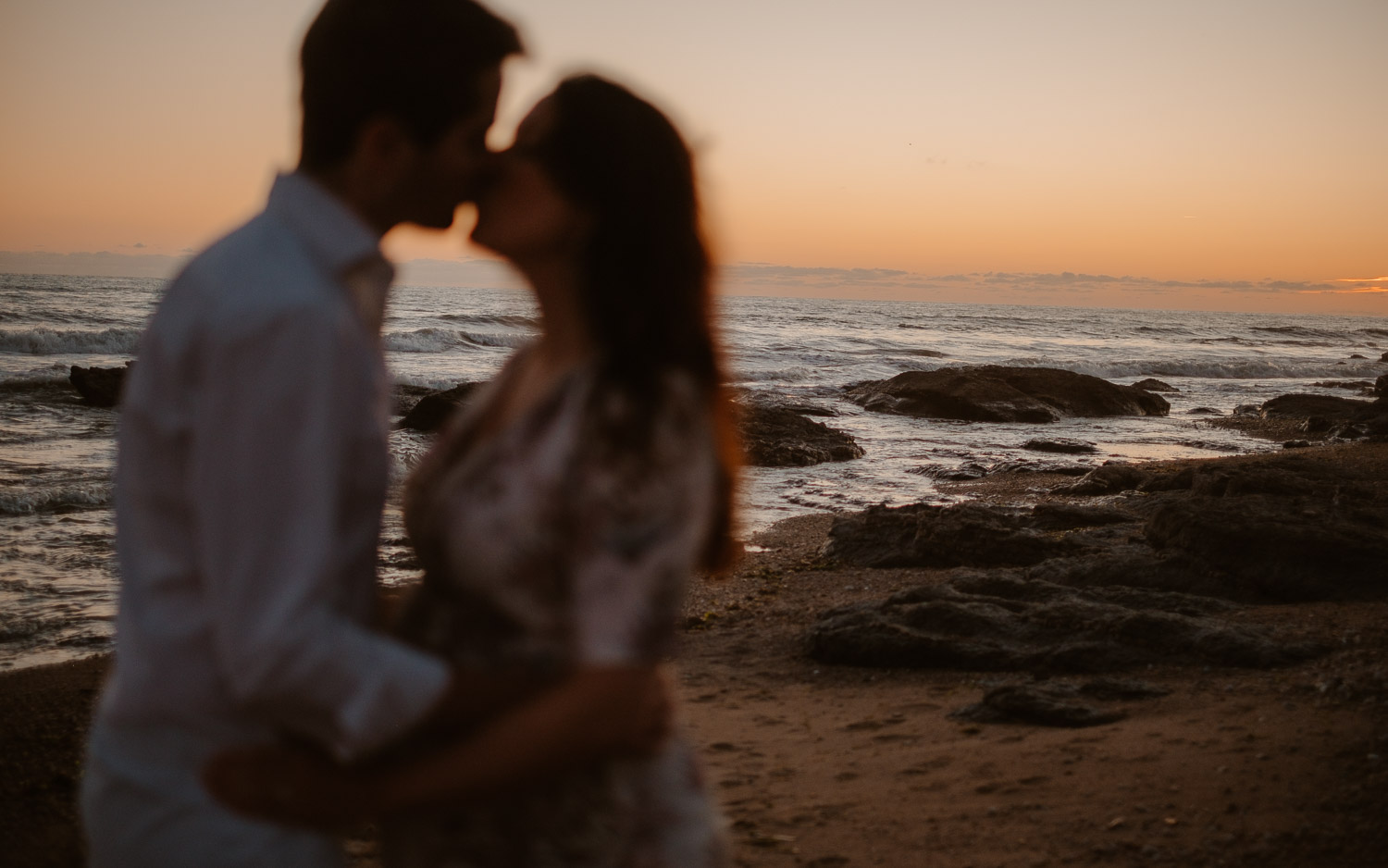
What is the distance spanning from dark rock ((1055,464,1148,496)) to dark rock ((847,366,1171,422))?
28.0 feet

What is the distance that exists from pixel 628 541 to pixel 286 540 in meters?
0.38

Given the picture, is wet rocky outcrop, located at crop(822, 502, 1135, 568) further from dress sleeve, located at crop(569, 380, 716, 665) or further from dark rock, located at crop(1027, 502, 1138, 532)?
dress sleeve, located at crop(569, 380, 716, 665)

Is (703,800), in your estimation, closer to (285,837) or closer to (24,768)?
(285,837)

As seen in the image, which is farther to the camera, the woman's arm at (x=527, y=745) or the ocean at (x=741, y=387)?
the ocean at (x=741, y=387)

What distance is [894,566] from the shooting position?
28.3 ft

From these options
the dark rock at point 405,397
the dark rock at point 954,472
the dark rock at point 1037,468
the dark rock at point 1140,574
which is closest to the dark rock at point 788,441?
the dark rock at point 954,472

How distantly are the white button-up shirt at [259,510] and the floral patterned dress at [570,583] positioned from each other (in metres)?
0.11

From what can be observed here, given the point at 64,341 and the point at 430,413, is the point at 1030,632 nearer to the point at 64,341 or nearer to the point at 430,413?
the point at 430,413

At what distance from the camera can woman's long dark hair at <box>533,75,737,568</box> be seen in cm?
137

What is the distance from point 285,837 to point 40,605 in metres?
7.26

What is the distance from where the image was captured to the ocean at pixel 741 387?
828cm

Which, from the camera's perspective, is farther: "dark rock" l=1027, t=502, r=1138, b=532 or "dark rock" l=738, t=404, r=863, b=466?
"dark rock" l=738, t=404, r=863, b=466

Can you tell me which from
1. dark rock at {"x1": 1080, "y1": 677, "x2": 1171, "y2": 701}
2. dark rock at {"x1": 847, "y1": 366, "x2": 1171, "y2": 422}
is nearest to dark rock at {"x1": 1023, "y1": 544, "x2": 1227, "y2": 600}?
dark rock at {"x1": 1080, "y1": 677, "x2": 1171, "y2": 701}

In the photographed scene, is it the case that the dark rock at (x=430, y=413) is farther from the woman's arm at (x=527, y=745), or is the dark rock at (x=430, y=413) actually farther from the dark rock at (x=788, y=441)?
the woman's arm at (x=527, y=745)
